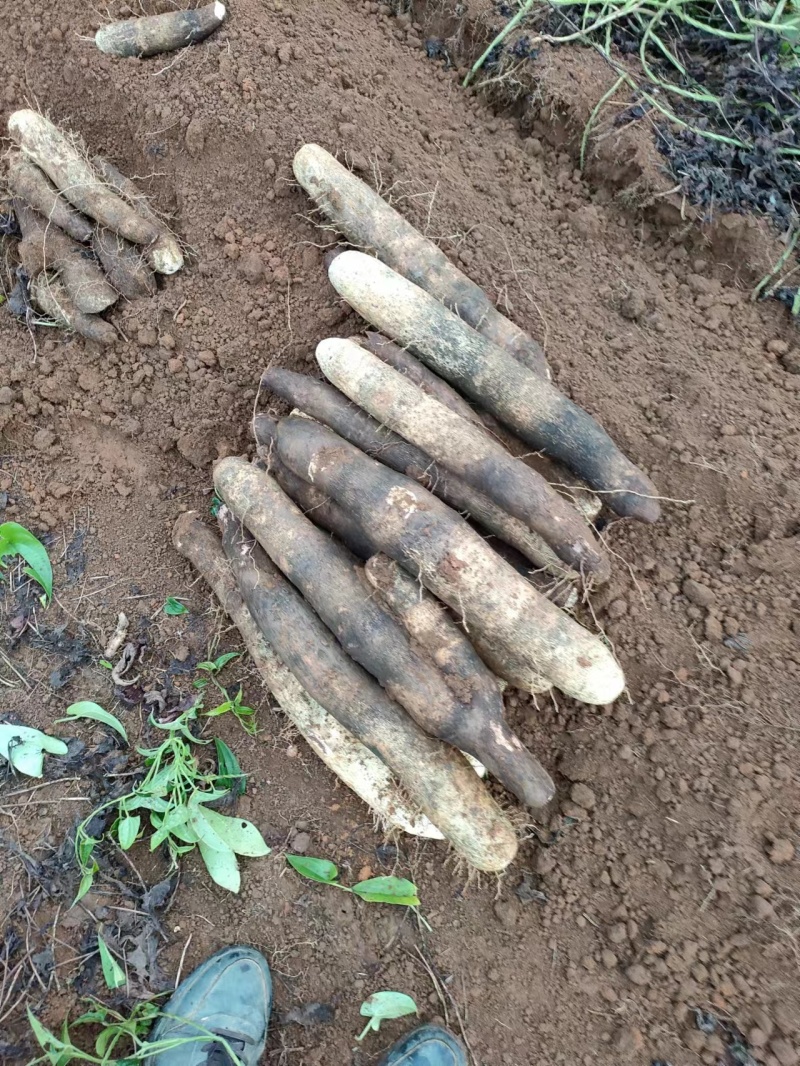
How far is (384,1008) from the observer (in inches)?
82.6

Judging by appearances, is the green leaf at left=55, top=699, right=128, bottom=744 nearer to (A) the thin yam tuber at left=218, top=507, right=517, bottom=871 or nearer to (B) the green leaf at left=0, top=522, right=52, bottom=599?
(B) the green leaf at left=0, top=522, right=52, bottom=599

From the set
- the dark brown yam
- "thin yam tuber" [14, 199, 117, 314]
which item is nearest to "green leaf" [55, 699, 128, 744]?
the dark brown yam

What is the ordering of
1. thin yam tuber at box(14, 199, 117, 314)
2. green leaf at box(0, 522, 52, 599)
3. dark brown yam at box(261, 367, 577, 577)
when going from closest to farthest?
dark brown yam at box(261, 367, 577, 577)
green leaf at box(0, 522, 52, 599)
thin yam tuber at box(14, 199, 117, 314)

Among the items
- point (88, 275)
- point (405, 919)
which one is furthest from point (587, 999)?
point (88, 275)

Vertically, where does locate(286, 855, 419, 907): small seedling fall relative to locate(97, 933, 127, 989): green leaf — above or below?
above

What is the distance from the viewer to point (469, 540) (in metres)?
2.14

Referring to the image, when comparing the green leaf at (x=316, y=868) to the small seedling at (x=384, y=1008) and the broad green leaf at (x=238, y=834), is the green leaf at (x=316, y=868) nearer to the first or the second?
the broad green leaf at (x=238, y=834)

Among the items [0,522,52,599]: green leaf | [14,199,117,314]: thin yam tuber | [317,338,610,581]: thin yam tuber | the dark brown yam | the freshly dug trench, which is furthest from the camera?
[14,199,117,314]: thin yam tuber

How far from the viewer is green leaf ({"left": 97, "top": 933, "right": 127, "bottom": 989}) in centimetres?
206

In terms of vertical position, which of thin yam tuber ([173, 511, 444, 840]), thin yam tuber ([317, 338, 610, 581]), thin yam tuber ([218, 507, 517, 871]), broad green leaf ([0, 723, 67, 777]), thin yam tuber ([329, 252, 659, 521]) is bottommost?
broad green leaf ([0, 723, 67, 777])

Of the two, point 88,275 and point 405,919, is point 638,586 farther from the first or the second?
point 88,275

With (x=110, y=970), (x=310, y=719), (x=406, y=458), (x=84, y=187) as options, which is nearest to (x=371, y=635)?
(x=310, y=719)

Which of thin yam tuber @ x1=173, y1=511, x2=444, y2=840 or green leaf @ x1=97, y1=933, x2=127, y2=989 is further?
thin yam tuber @ x1=173, y1=511, x2=444, y2=840

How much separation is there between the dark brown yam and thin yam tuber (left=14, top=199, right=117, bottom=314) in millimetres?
978
